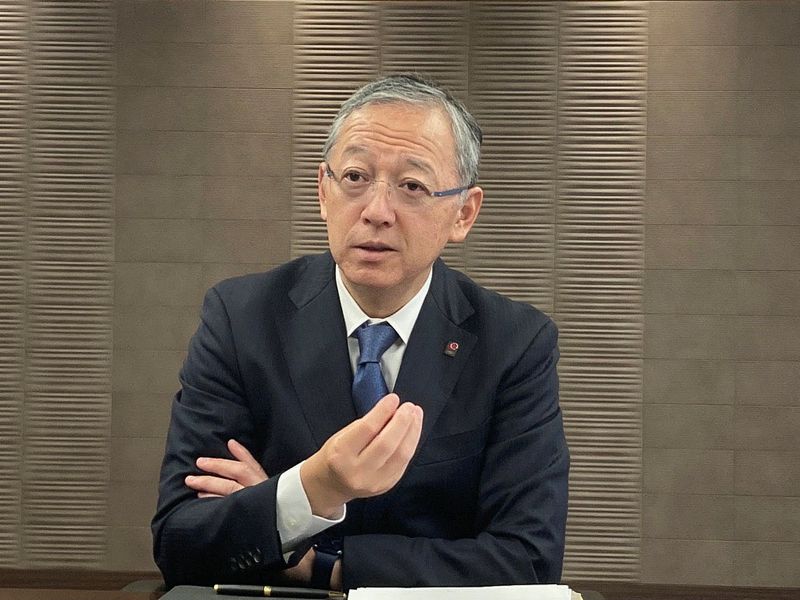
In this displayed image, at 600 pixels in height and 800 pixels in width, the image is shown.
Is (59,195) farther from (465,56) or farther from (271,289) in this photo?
(271,289)

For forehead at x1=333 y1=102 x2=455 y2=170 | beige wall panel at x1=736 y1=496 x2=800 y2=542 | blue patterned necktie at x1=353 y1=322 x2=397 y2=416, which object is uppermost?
forehead at x1=333 y1=102 x2=455 y2=170

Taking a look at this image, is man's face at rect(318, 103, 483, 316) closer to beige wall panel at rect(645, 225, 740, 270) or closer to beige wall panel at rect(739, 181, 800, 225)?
beige wall panel at rect(645, 225, 740, 270)

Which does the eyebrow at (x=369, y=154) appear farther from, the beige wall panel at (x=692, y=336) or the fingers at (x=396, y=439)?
the beige wall panel at (x=692, y=336)


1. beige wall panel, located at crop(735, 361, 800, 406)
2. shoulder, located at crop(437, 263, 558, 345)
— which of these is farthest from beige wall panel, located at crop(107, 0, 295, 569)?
shoulder, located at crop(437, 263, 558, 345)

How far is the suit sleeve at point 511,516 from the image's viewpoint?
6.33ft

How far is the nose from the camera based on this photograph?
80.7 inches

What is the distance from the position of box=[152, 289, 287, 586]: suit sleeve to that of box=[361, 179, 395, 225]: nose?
0.44 metres

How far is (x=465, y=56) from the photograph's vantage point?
4715 millimetres

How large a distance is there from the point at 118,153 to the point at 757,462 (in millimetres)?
3259

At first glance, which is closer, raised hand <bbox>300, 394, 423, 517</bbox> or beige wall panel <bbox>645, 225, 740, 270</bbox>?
raised hand <bbox>300, 394, 423, 517</bbox>

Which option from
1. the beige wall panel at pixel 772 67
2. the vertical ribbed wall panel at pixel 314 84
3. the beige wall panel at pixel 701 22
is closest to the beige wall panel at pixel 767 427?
the beige wall panel at pixel 772 67

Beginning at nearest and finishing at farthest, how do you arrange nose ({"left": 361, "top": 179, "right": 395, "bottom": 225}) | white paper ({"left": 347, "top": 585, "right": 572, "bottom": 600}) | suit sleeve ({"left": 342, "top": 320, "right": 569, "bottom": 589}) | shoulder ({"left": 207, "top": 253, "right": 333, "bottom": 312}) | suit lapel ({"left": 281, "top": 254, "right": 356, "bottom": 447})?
white paper ({"left": 347, "top": 585, "right": 572, "bottom": 600}) → suit sleeve ({"left": 342, "top": 320, "right": 569, "bottom": 589}) → nose ({"left": 361, "top": 179, "right": 395, "bottom": 225}) → suit lapel ({"left": 281, "top": 254, "right": 356, "bottom": 447}) → shoulder ({"left": 207, "top": 253, "right": 333, "bottom": 312})

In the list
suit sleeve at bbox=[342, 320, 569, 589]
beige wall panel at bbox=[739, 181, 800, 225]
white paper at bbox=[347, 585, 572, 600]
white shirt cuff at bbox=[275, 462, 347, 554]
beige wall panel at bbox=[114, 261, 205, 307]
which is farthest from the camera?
beige wall panel at bbox=[114, 261, 205, 307]

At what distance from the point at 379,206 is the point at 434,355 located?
37 centimetres
